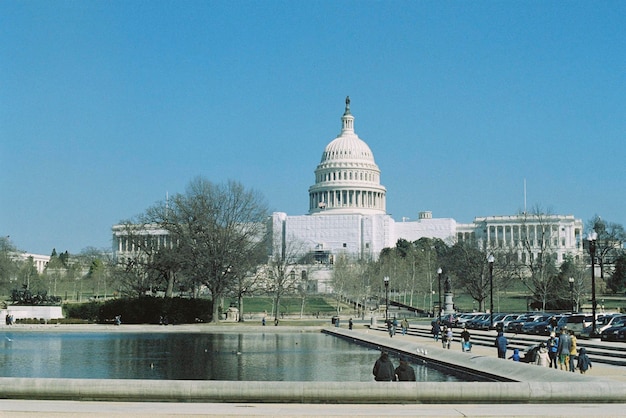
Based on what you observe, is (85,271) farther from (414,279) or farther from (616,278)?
(616,278)

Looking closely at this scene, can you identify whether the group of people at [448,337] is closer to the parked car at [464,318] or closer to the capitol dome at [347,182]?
the parked car at [464,318]

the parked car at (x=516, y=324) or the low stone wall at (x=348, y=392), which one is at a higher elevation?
the parked car at (x=516, y=324)

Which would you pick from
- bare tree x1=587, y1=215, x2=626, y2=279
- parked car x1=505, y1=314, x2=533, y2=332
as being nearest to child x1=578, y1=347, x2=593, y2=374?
parked car x1=505, y1=314, x2=533, y2=332

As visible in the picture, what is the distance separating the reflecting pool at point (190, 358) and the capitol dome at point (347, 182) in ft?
438

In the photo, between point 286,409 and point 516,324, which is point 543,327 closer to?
point 516,324

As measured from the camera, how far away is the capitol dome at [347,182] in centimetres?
18388

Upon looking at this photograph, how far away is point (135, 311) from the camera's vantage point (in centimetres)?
6531

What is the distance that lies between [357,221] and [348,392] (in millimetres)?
159980

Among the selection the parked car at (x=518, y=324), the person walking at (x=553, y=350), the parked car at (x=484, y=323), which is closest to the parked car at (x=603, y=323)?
the parked car at (x=518, y=324)

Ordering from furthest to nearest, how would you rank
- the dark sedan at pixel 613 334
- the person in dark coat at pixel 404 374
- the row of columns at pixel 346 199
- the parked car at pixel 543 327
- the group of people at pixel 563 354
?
the row of columns at pixel 346 199 → the parked car at pixel 543 327 → the dark sedan at pixel 613 334 → the group of people at pixel 563 354 → the person in dark coat at pixel 404 374

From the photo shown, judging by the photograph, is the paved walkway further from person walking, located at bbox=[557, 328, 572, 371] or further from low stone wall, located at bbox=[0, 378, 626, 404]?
person walking, located at bbox=[557, 328, 572, 371]

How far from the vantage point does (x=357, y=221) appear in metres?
178

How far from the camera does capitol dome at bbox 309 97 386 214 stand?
603ft

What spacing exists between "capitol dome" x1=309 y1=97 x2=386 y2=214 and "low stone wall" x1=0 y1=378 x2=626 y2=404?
164084 millimetres
